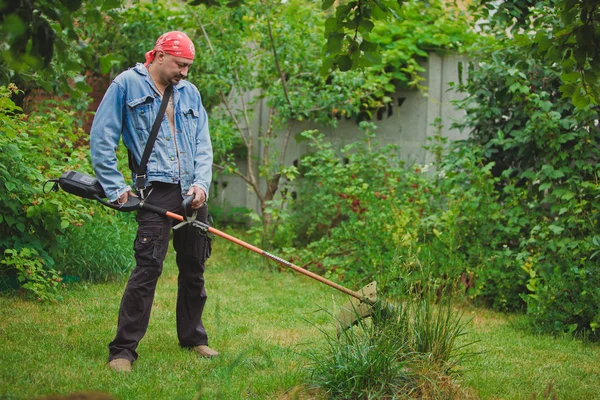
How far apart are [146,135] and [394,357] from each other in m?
1.89

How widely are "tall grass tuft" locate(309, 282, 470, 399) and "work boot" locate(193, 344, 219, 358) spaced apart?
31.9 inches

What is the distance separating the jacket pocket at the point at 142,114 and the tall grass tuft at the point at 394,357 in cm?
161

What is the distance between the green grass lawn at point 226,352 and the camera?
154 inches

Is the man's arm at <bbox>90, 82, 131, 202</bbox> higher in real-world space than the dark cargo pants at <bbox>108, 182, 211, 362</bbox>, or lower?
higher

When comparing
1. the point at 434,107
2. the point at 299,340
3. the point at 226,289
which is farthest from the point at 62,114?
Result: the point at 434,107

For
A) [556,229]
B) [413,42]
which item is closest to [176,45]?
[556,229]

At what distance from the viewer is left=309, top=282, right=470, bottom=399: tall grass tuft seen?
3676 mm

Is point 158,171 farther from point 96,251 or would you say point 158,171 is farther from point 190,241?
point 96,251

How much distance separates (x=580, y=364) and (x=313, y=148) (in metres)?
5.33

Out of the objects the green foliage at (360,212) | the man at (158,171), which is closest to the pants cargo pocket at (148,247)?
the man at (158,171)

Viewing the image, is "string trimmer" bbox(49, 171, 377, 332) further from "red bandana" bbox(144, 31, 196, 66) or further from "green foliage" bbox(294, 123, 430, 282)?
"green foliage" bbox(294, 123, 430, 282)

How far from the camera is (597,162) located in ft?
20.3

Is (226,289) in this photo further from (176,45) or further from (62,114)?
(176,45)

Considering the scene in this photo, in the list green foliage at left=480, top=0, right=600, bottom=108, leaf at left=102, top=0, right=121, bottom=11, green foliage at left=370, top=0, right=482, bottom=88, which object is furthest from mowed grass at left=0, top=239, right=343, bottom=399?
green foliage at left=370, top=0, right=482, bottom=88
